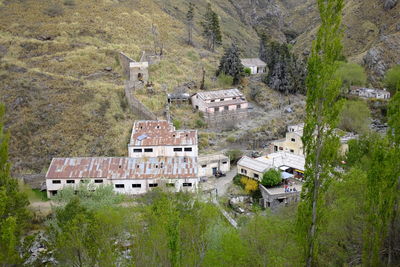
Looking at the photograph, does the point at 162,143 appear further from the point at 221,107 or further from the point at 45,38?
the point at 45,38

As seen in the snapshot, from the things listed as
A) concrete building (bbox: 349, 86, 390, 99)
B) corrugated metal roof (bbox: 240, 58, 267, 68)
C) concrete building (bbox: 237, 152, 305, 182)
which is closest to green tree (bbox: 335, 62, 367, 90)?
concrete building (bbox: 349, 86, 390, 99)

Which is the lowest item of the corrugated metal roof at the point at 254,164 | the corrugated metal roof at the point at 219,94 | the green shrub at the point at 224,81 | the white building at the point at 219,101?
the corrugated metal roof at the point at 254,164

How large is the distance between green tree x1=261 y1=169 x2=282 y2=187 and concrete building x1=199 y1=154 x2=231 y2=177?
16.8ft

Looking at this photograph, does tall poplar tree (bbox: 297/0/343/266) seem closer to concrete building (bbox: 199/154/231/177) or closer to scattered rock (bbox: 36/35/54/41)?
concrete building (bbox: 199/154/231/177)

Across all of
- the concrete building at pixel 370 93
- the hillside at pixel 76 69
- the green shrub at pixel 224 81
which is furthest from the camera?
the concrete building at pixel 370 93

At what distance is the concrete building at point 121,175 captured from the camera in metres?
32.0

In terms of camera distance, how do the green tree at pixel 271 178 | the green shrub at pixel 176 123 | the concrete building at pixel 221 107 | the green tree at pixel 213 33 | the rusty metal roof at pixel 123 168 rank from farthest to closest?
the green tree at pixel 213 33 < the concrete building at pixel 221 107 < the green shrub at pixel 176 123 < the green tree at pixel 271 178 < the rusty metal roof at pixel 123 168

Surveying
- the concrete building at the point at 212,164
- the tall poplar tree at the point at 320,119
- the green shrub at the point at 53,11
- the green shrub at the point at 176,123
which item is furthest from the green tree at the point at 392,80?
the tall poplar tree at the point at 320,119

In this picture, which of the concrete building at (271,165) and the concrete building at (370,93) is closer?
the concrete building at (271,165)

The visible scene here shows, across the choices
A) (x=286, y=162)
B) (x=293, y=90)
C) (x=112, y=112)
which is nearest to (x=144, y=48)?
(x=112, y=112)

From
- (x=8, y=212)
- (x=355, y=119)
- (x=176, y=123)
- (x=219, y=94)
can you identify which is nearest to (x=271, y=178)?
(x=176, y=123)

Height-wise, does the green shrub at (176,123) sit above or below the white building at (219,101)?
below

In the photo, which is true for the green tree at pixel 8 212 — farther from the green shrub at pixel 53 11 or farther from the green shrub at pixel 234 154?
the green shrub at pixel 53 11

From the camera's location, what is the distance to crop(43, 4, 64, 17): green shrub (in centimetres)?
5862
